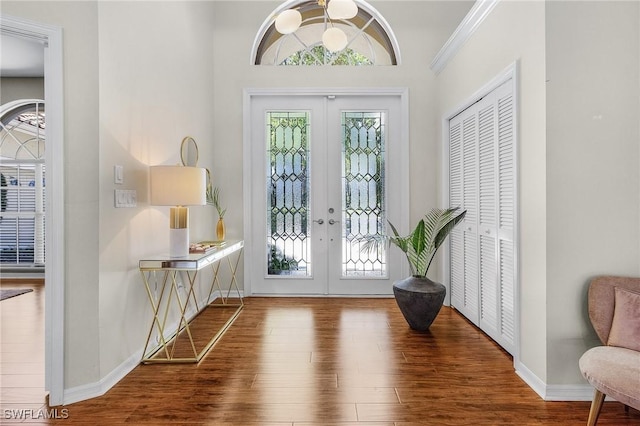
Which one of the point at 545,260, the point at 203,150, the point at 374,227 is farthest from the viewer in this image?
the point at 374,227

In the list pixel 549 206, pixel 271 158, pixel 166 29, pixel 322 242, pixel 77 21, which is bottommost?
pixel 322 242

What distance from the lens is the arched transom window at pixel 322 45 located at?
168 inches

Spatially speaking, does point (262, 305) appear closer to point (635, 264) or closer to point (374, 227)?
point (374, 227)

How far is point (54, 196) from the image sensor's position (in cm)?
196

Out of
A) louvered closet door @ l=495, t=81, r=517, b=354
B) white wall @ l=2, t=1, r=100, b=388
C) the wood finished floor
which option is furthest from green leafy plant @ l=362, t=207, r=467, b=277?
white wall @ l=2, t=1, r=100, b=388

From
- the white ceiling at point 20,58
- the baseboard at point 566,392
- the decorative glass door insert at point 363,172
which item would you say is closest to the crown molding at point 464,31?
the decorative glass door insert at point 363,172

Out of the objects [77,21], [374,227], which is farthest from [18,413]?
[374,227]

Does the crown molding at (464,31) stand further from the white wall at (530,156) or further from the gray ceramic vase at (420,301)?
the gray ceramic vase at (420,301)

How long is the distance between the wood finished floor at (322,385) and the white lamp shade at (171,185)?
1.14 m

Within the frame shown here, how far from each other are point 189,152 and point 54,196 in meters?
Result: 1.56

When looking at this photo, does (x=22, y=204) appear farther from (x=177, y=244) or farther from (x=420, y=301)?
(x=420, y=301)

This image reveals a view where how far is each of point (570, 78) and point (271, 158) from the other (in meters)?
3.01

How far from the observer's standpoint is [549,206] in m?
2.05

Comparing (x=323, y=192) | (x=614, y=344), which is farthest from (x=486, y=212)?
(x=323, y=192)
